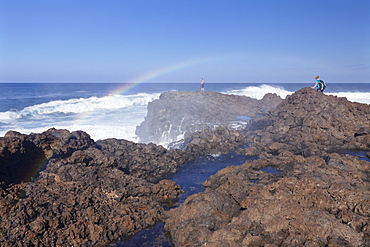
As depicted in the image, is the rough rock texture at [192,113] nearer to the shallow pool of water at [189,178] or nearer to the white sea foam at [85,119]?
the white sea foam at [85,119]

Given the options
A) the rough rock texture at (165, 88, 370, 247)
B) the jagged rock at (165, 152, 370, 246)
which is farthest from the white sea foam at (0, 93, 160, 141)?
the jagged rock at (165, 152, 370, 246)

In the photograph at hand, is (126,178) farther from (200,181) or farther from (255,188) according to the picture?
(255,188)

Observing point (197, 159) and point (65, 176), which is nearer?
point (65, 176)

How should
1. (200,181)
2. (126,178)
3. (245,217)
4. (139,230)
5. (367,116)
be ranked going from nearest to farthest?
(245,217) < (139,230) < (126,178) < (200,181) < (367,116)

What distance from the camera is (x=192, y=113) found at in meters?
20.5

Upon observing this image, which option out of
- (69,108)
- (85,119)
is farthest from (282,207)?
(69,108)

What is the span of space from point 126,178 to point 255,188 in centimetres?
412

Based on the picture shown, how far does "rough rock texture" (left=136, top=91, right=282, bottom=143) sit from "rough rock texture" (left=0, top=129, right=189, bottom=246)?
8.44 meters

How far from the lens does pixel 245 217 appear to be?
19.7ft

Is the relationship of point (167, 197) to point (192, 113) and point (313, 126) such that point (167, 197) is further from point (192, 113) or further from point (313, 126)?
point (192, 113)

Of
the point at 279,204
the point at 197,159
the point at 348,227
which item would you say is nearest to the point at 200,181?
the point at 197,159

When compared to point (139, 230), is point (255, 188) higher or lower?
higher

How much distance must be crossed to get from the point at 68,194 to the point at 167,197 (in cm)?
301

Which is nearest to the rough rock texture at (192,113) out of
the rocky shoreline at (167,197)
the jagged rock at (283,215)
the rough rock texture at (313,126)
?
the rough rock texture at (313,126)
